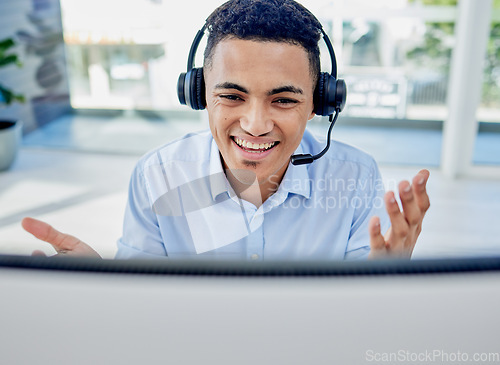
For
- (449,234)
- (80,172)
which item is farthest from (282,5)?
(80,172)

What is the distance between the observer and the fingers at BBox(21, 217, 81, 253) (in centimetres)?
47

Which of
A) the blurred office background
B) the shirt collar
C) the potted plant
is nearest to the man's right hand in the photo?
the shirt collar

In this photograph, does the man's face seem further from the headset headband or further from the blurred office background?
the blurred office background

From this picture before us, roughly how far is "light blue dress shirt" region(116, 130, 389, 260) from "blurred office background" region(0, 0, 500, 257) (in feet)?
5.06

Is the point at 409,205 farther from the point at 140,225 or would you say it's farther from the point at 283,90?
the point at 140,225

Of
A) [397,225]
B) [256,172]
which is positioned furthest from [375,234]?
[256,172]

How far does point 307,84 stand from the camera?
87cm

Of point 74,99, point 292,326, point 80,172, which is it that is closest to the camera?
point 292,326

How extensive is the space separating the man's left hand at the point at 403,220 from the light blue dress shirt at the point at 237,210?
44 centimetres

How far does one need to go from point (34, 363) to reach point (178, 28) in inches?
134

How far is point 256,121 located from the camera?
2.77 ft

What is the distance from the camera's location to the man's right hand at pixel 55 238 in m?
0.47

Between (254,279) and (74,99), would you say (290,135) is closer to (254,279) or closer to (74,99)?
(254,279)

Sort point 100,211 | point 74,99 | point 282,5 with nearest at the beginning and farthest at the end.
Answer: point 282,5
point 100,211
point 74,99
